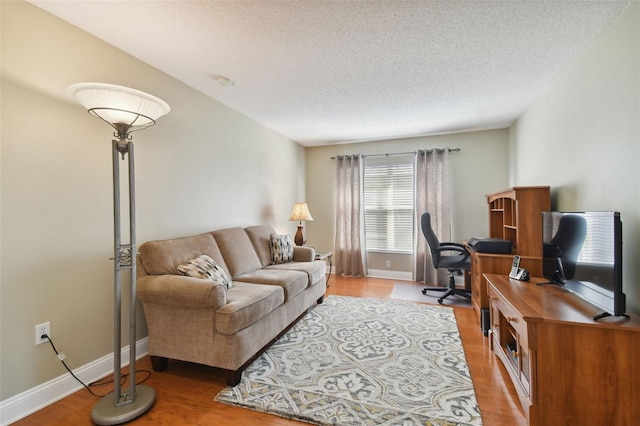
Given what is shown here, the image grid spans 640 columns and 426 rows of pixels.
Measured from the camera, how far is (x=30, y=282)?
1690mm

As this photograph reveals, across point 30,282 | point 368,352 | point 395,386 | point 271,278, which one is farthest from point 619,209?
point 30,282

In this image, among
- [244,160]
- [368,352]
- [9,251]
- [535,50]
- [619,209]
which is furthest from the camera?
[244,160]

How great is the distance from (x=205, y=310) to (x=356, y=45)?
2.20 meters

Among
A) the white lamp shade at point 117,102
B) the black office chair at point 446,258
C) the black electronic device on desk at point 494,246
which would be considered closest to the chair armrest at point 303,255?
the black office chair at point 446,258

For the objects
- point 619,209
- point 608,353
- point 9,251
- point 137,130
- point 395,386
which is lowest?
point 395,386

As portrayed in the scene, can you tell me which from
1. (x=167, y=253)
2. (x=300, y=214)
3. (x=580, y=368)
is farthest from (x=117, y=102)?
(x=300, y=214)

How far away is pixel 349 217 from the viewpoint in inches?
198

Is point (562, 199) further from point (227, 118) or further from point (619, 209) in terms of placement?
point (227, 118)

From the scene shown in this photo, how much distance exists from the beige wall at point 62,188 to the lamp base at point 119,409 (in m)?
0.45

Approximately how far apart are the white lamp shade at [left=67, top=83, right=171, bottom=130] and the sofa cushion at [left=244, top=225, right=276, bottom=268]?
75.8 inches

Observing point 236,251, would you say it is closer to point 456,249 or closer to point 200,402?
point 200,402

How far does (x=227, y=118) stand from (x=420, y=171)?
304 centimetres

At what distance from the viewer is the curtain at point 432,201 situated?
4.45m

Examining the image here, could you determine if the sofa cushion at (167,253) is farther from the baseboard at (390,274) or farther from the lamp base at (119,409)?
the baseboard at (390,274)
